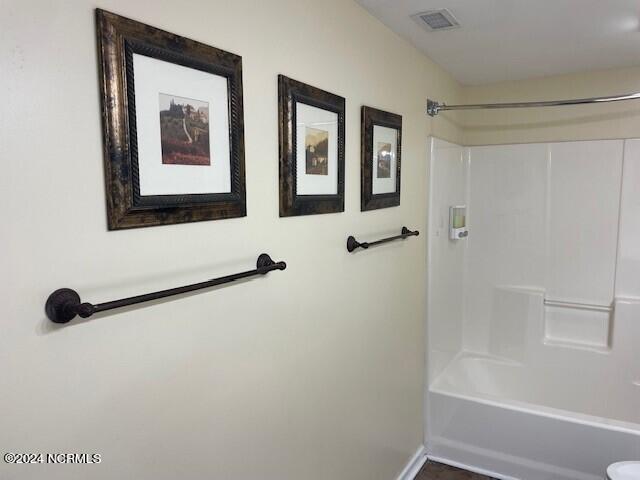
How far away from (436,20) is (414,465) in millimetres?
2310

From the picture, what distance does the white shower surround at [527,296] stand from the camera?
2.64 m

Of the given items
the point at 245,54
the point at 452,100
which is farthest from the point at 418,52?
the point at 245,54

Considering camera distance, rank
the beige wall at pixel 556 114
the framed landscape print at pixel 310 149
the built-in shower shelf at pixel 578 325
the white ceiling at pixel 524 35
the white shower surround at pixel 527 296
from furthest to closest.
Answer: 1. the built-in shower shelf at pixel 578 325
2. the beige wall at pixel 556 114
3. the white shower surround at pixel 527 296
4. the white ceiling at pixel 524 35
5. the framed landscape print at pixel 310 149

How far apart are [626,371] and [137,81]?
323 centimetres

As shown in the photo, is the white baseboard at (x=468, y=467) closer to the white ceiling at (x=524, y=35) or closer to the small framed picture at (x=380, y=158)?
the small framed picture at (x=380, y=158)

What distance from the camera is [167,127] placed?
104 centimetres

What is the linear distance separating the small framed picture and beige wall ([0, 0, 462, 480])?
0.18ft

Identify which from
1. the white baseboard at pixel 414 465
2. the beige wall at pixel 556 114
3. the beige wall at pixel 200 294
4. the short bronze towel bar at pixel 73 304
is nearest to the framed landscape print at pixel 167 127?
the beige wall at pixel 200 294

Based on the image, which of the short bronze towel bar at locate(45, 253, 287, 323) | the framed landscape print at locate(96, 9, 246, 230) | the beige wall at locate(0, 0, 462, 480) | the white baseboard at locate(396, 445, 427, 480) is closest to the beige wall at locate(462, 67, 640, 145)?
the beige wall at locate(0, 0, 462, 480)

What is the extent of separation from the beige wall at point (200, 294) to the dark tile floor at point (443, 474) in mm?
532

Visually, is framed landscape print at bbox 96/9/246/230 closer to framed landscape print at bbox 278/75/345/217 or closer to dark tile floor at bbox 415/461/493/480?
framed landscape print at bbox 278/75/345/217

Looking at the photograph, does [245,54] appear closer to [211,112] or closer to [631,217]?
[211,112]

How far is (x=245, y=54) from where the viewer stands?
1.26 m

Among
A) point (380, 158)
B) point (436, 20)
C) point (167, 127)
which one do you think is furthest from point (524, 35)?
point (167, 127)
